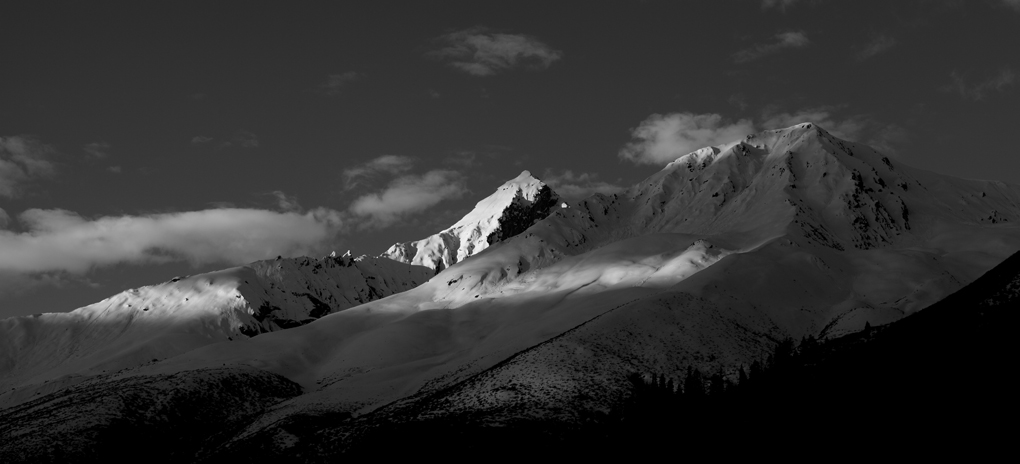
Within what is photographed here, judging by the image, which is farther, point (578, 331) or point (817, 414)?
point (578, 331)

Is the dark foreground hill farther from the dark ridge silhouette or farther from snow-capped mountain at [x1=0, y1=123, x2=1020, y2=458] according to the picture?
snow-capped mountain at [x1=0, y1=123, x2=1020, y2=458]

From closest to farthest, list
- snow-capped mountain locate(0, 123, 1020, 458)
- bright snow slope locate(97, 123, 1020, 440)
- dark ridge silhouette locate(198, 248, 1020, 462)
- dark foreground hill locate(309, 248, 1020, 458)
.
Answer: dark foreground hill locate(309, 248, 1020, 458), dark ridge silhouette locate(198, 248, 1020, 462), snow-capped mountain locate(0, 123, 1020, 458), bright snow slope locate(97, 123, 1020, 440)

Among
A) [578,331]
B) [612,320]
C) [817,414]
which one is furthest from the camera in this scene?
[612,320]

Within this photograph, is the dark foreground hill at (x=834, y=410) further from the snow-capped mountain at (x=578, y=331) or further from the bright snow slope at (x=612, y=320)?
the bright snow slope at (x=612, y=320)

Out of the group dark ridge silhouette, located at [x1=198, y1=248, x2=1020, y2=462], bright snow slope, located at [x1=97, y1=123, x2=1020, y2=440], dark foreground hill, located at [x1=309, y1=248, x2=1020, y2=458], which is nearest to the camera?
dark foreground hill, located at [x1=309, y1=248, x2=1020, y2=458]

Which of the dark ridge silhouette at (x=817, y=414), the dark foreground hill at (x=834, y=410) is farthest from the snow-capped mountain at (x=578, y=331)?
the dark foreground hill at (x=834, y=410)

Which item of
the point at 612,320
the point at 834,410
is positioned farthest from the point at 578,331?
the point at 834,410

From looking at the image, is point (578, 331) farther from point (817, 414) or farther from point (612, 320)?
point (817, 414)

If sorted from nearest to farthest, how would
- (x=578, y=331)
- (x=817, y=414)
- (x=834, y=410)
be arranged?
(x=834, y=410) < (x=817, y=414) < (x=578, y=331)

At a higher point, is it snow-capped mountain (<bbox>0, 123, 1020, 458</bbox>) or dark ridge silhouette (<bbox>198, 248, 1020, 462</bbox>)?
snow-capped mountain (<bbox>0, 123, 1020, 458</bbox>)

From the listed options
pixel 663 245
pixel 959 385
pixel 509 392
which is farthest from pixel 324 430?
pixel 663 245

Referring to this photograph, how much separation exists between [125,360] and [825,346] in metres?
159

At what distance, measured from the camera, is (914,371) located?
53562 mm

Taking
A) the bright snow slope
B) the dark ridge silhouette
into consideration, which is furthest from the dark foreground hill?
the bright snow slope
